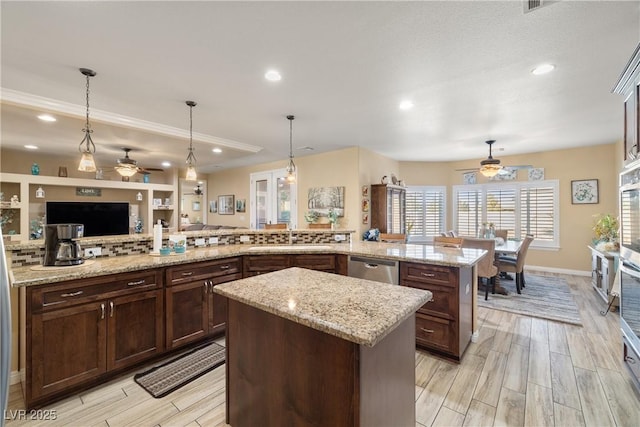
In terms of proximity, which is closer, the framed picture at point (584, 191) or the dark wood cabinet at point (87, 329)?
the dark wood cabinet at point (87, 329)

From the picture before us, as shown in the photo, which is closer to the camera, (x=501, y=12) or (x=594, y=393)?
(x=501, y=12)

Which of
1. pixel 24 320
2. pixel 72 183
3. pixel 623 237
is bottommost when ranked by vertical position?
pixel 24 320

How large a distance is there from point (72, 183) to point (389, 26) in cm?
706

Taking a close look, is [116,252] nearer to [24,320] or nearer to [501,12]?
[24,320]

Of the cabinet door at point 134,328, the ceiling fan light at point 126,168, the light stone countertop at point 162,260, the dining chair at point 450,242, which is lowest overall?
the cabinet door at point 134,328

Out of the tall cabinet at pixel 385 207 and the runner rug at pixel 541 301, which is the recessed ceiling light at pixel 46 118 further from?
the runner rug at pixel 541 301

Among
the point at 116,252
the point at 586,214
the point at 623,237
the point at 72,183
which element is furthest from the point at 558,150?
the point at 72,183

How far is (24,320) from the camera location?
1.92m

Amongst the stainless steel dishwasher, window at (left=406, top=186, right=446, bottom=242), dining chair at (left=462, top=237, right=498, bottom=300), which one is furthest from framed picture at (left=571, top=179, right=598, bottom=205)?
the stainless steel dishwasher

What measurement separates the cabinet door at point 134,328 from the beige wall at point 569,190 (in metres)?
7.34

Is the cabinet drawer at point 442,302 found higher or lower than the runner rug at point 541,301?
higher

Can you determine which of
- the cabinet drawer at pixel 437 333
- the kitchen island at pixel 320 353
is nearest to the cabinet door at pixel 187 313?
the kitchen island at pixel 320 353

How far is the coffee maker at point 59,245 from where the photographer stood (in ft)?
7.41

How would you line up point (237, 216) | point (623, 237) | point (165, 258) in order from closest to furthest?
point (623, 237) → point (165, 258) → point (237, 216)
